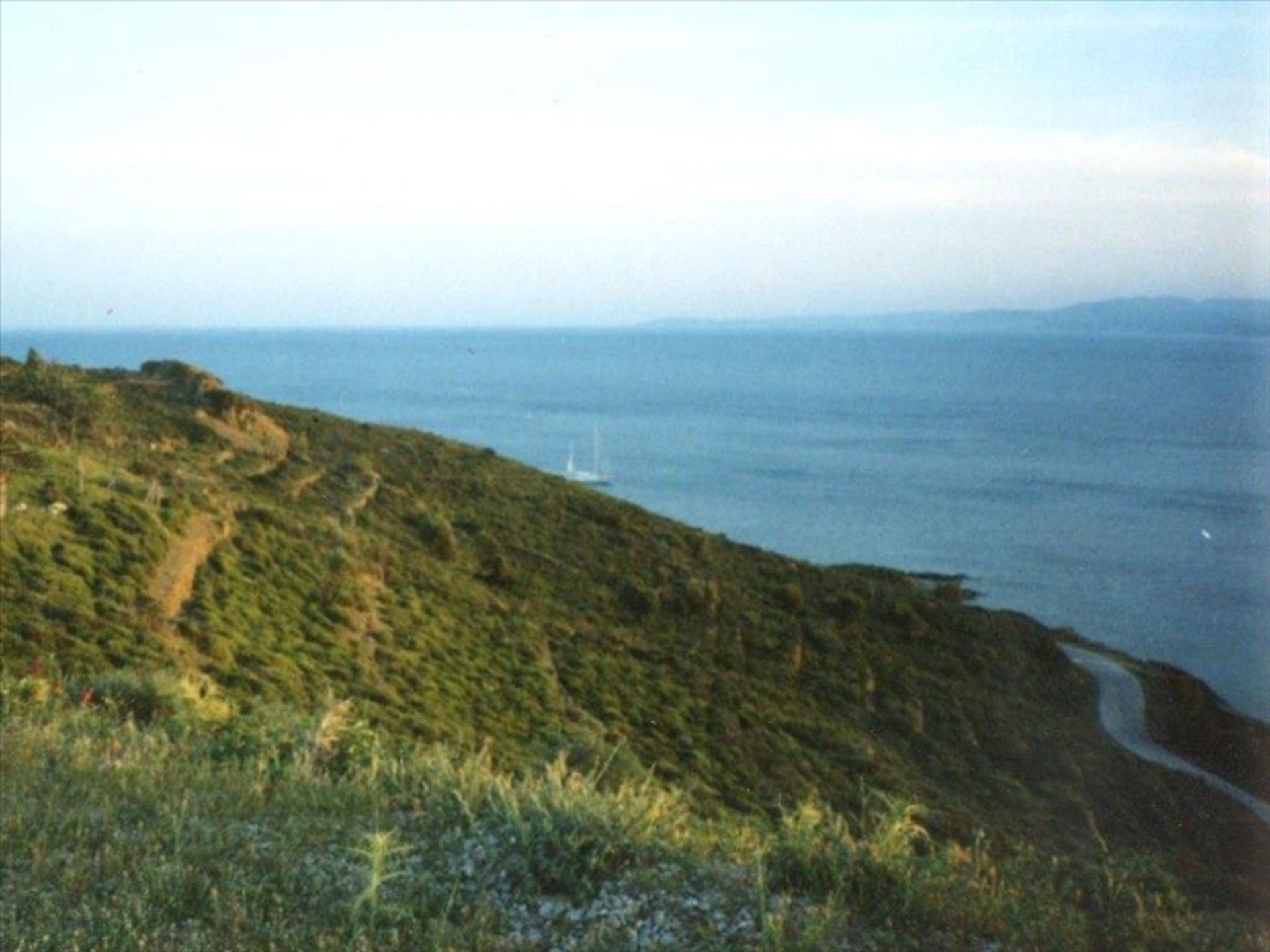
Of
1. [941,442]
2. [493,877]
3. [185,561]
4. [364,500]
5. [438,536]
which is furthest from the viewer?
[941,442]

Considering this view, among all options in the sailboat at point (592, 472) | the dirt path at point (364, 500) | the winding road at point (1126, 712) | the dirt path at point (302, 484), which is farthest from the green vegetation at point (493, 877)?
the sailboat at point (592, 472)

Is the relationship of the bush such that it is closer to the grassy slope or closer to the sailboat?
the grassy slope

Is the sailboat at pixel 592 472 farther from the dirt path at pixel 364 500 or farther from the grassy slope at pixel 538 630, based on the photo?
the dirt path at pixel 364 500

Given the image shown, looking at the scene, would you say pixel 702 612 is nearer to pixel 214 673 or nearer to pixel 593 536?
pixel 593 536

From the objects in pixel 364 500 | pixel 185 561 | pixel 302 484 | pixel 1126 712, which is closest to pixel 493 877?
pixel 185 561

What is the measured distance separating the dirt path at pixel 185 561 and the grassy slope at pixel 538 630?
126mm

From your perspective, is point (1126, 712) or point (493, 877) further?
point (1126, 712)

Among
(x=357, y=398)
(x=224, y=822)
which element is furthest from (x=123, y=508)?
(x=357, y=398)

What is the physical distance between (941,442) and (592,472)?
44.9 ft

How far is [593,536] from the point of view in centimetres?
3216

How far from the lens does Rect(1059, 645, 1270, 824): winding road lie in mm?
13945

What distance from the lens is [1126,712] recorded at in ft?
68.4

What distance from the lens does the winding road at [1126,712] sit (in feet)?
45.8

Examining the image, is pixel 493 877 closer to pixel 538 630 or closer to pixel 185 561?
pixel 185 561
